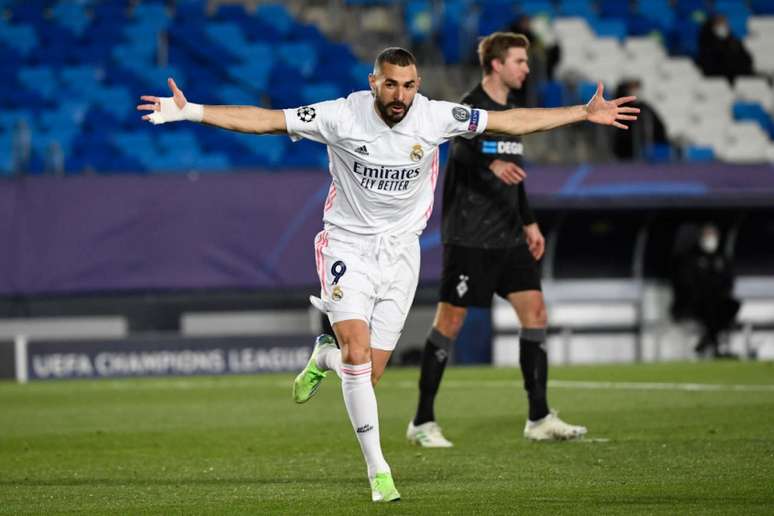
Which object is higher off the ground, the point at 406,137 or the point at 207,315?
the point at 406,137

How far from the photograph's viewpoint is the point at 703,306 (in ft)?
61.5

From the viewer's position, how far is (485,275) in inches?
362

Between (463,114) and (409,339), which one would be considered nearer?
(463,114)

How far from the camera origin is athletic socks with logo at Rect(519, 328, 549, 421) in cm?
905

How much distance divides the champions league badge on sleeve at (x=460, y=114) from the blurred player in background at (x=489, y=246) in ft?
6.17

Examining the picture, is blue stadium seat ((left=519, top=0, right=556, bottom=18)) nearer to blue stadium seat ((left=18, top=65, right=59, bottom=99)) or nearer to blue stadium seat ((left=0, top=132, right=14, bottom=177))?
blue stadium seat ((left=18, top=65, right=59, bottom=99))

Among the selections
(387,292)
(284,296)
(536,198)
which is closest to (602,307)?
(536,198)

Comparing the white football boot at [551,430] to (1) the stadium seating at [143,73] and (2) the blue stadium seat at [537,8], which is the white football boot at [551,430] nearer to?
(1) the stadium seating at [143,73]

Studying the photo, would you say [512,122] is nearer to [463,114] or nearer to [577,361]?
[463,114]

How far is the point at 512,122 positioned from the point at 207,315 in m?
11.4

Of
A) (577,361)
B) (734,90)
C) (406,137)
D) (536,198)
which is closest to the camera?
(406,137)

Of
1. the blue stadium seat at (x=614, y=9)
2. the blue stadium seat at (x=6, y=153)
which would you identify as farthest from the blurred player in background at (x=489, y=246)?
the blue stadium seat at (x=614, y=9)

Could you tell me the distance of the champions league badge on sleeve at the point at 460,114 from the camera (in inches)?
286

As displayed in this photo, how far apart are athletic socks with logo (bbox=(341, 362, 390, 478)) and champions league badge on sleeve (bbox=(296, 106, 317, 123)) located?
1230 mm
